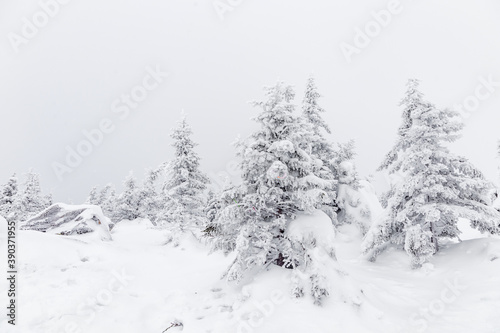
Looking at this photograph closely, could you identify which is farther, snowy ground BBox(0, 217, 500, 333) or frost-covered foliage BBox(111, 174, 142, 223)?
frost-covered foliage BBox(111, 174, 142, 223)

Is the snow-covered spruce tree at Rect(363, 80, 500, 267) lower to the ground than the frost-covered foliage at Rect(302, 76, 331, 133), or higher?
lower

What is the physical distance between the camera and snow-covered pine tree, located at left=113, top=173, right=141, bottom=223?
40.5 metres

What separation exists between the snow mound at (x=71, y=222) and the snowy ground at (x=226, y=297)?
826 cm

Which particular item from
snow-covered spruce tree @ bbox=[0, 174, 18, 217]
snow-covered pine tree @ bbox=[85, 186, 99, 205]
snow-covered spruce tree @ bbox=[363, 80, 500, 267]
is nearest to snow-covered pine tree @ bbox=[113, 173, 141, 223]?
snow-covered spruce tree @ bbox=[0, 174, 18, 217]

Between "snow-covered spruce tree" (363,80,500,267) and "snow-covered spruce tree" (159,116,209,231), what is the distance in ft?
44.8

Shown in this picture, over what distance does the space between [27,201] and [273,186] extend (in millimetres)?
40874

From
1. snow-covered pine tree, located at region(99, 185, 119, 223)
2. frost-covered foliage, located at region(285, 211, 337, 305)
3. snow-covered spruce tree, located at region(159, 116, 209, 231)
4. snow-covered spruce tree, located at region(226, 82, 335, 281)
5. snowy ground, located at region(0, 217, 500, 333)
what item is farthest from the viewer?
snow-covered pine tree, located at region(99, 185, 119, 223)

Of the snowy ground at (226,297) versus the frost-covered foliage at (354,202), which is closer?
the snowy ground at (226,297)

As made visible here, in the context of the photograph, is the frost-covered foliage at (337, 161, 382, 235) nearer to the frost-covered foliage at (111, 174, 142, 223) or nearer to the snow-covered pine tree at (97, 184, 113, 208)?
the frost-covered foliage at (111, 174, 142, 223)

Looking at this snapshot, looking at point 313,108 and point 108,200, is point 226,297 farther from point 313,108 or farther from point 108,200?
point 108,200

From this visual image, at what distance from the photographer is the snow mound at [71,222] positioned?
2133 centimetres

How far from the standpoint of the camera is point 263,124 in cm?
1091

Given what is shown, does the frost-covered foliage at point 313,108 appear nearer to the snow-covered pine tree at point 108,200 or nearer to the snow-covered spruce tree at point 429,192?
the snow-covered spruce tree at point 429,192

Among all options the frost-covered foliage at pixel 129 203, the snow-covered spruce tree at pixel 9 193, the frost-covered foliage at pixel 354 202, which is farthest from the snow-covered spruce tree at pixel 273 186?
the snow-covered spruce tree at pixel 9 193
